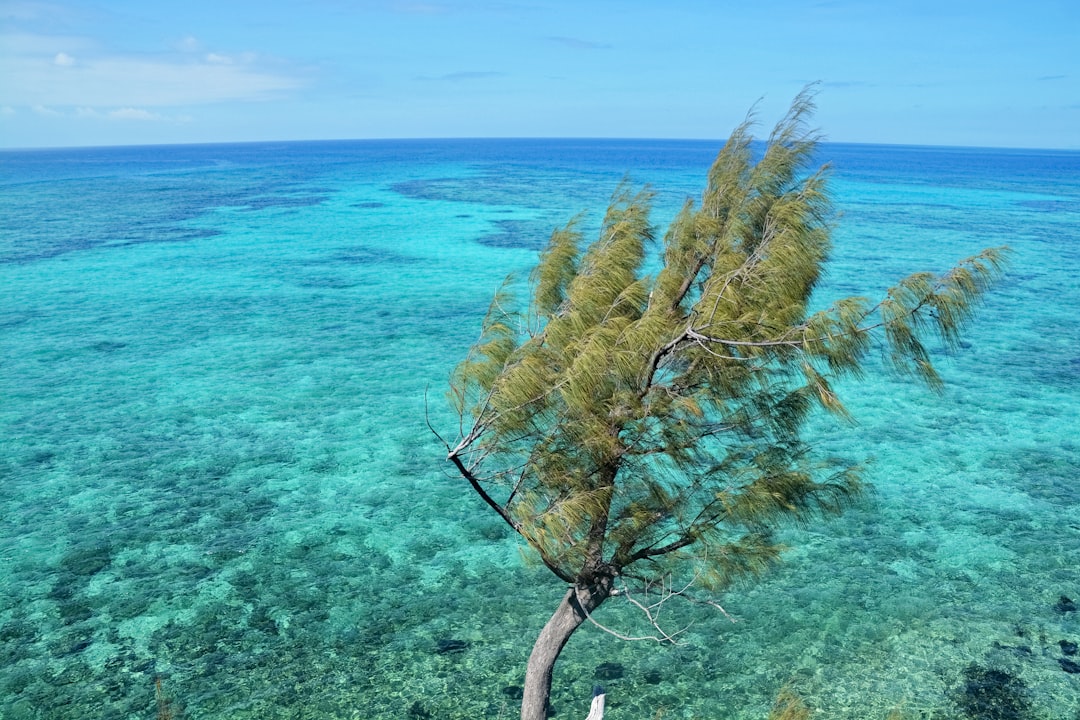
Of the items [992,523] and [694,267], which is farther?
[992,523]

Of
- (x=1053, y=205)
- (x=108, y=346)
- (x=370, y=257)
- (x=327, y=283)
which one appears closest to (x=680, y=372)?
(x=108, y=346)

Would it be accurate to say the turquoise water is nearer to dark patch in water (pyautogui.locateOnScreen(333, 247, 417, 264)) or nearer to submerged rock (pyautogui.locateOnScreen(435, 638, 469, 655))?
submerged rock (pyautogui.locateOnScreen(435, 638, 469, 655))

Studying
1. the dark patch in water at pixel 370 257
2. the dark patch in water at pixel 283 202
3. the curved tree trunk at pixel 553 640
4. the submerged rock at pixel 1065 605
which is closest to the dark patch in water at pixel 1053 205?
the dark patch in water at pixel 370 257

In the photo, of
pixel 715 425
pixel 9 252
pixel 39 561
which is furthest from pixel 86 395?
pixel 9 252

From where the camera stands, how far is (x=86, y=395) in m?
19.6

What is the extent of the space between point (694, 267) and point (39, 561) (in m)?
11.1

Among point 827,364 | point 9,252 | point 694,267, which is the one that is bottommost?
point 9,252

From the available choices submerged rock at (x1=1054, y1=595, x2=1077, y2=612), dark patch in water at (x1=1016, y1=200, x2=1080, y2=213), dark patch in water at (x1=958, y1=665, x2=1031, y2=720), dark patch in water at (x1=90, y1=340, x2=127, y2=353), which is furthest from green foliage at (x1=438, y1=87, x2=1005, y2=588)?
dark patch in water at (x1=1016, y1=200, x2=1080, y2=213)

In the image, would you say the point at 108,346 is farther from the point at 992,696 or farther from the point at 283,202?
the point at 283,202

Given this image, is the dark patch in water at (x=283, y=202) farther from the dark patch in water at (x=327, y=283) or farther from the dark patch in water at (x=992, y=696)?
the dark patch in water at (x=992, y=696)

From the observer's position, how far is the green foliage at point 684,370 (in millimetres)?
5859

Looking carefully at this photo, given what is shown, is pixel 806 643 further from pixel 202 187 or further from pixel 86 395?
pixel 202 187

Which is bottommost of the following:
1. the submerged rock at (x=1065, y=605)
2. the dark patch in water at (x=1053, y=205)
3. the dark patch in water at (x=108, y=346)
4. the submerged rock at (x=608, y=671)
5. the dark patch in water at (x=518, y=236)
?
the submerged rock at (x=608, y=671)

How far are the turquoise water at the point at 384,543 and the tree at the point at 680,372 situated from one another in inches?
106
